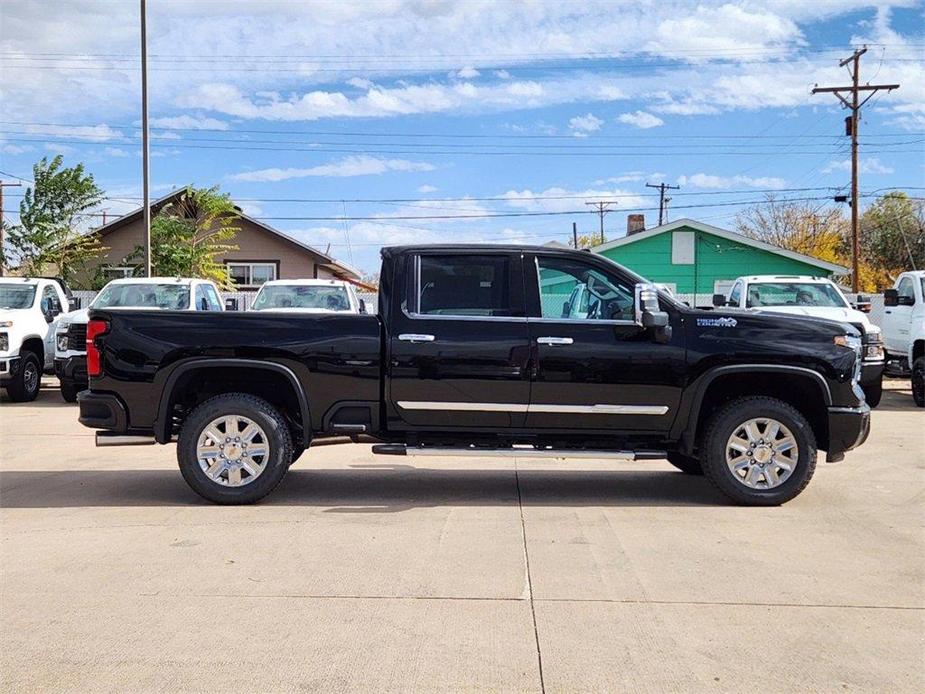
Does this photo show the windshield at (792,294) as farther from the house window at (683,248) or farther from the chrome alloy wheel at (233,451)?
the house window at (683,248)

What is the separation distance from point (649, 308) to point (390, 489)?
2694 millimetres

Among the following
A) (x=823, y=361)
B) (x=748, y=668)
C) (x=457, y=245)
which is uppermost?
(x=457, y=245)

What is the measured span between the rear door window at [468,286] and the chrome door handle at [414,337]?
0.21 meters

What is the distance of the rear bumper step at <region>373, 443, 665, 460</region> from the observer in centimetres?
667

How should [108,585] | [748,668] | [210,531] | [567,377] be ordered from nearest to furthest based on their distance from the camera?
[748,668], [108,585], [210,531], [567,377]

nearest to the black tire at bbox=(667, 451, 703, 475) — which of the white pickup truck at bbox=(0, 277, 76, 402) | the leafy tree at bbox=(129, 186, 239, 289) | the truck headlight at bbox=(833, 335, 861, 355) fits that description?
the truck headlight at bbox=(833, 335, 861, 355)

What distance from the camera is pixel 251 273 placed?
3123 centimetres

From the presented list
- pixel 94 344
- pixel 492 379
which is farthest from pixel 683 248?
pixel 94 344

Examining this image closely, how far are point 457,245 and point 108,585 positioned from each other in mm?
3527


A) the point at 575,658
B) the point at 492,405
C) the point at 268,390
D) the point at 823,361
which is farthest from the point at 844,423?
the point at 268,390

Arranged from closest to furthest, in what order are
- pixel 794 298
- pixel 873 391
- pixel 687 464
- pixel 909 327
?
pixel 687 464, pixel 873 391, pixel 909 327, pixel 794 298

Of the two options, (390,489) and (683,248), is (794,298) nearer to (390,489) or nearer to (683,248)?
(390,489)

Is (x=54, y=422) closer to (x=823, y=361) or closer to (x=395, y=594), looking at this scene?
(x=395, y=594)

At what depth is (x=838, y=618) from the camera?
4566 millimetres
